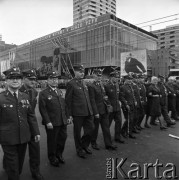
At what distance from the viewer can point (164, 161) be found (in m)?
4.69

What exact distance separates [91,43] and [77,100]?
43824mm

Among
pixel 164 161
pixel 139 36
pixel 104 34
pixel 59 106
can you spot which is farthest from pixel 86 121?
pixel 139 36

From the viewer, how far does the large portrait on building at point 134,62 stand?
21.7 meters

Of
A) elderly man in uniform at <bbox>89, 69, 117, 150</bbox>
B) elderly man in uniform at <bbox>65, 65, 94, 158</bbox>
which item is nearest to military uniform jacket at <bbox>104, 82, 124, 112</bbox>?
elderly man in uniform at <bbox>89, 69, 117, 150</bbox>

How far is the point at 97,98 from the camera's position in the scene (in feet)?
18.5

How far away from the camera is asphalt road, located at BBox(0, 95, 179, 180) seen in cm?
405

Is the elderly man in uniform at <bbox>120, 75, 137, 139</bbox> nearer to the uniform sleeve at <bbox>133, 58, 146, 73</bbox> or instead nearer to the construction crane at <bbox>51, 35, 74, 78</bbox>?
the uniform sleeve at <bbox>133, 58, 146, 73</bbox>

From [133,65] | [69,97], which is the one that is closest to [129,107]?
[69,97]

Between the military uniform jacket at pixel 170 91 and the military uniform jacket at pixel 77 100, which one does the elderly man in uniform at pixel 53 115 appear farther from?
the military uniform jacket at pixel 170 91

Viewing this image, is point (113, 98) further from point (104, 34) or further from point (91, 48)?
point (91, 48)

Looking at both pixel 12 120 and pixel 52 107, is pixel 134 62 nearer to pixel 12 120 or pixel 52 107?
pixel 52 107

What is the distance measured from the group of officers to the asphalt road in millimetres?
206

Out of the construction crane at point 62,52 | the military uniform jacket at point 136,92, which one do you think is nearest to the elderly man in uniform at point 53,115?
the military uniform jacket at point 136,92

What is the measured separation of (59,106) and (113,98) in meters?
1.93
